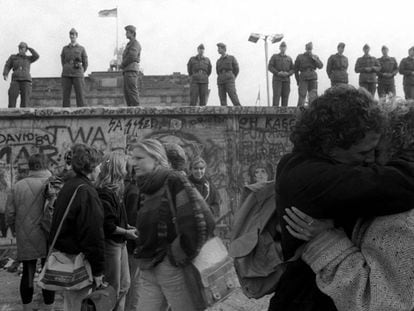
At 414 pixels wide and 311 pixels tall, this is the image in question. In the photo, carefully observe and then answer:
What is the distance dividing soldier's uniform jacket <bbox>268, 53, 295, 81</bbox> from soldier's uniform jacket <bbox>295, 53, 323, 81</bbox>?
0.24m

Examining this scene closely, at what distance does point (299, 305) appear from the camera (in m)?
1.92

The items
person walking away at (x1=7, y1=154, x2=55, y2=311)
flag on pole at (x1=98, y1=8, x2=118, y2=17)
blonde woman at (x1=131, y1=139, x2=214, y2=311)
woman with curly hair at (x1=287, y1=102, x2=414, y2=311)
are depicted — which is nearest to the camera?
woman with curly hair at (x1=287, y1=102, x2=414, y2=311)

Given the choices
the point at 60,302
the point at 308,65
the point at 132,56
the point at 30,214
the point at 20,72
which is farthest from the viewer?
the point at 308,65

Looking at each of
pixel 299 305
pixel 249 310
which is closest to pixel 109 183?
pixel 249 310

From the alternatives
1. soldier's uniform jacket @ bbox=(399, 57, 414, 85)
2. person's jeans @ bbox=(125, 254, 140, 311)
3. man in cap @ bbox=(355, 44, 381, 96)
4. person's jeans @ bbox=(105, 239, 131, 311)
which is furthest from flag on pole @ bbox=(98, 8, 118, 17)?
person's jeans @ bbox=(105, 239, 131, 311)

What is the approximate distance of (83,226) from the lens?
423 centimetres

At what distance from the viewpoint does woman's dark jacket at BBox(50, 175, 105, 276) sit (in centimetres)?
423

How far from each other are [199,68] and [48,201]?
866 centimetres

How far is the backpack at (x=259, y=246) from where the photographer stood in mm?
2219

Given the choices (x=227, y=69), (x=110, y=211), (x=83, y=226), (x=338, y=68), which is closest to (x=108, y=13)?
(x=227, y=69)

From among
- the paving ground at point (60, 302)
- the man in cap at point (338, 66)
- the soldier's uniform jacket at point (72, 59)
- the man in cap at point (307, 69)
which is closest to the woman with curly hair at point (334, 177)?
the paving ground at point (60, 302)

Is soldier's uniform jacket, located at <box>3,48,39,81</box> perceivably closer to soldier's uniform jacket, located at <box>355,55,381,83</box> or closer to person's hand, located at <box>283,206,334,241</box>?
soldier's uniform jacket, located at <box>355,55,381,83</box>

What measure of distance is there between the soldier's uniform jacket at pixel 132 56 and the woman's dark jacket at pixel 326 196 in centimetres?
1089

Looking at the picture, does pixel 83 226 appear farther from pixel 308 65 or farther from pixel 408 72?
pixel 408 72
